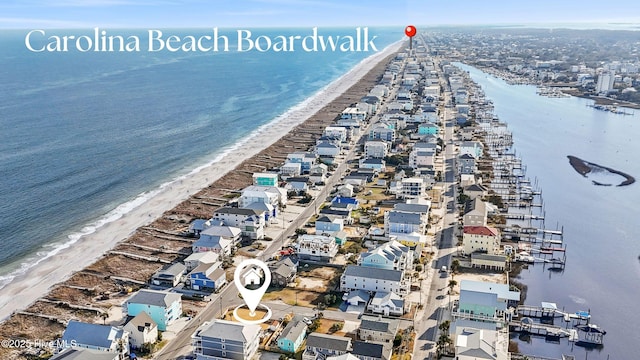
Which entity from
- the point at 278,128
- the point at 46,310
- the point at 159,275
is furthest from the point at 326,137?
the point at 46,310

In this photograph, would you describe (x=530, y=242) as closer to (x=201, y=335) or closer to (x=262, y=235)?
(x=262, y=235)

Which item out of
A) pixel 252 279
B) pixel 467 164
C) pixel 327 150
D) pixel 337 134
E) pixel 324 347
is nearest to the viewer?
pixel 324 347

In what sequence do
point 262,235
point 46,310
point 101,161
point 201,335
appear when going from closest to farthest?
point 201,335
point 46,310
point 262,235
point 101,161

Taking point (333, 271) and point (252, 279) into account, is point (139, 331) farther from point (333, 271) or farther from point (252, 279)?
point (333, 271)

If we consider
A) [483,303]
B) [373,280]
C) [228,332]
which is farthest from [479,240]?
[228,332]

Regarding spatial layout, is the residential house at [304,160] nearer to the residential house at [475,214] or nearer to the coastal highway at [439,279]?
the coastal highway at [439,279]

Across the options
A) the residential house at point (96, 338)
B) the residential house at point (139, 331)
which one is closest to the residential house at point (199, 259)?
the residential house at point (139, 331)

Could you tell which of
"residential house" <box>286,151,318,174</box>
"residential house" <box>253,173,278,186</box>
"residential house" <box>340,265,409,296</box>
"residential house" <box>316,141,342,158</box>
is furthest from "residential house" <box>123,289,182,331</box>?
"residential house" <box>316,141,342,158</box>
